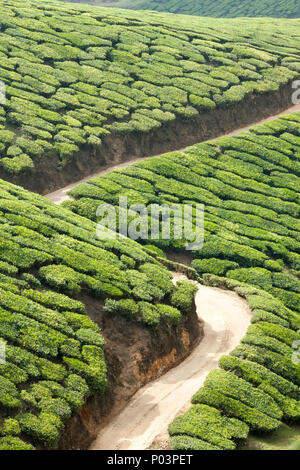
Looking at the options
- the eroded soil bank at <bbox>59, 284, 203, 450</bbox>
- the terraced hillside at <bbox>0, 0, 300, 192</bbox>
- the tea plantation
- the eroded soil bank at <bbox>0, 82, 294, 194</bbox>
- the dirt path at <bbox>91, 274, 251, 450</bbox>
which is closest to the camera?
the dirt path at <bbox>91, 274, 251, 450</bbox>

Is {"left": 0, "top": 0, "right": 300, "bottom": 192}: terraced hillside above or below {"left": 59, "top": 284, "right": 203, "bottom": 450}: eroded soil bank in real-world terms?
above

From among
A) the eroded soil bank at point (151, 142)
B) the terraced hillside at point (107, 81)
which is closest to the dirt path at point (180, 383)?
the eroded soil bank at point (151, 142)

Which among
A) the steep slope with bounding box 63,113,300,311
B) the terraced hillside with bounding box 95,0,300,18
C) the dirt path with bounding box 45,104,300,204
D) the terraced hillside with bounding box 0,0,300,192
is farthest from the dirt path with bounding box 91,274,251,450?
the terraced hillside with bounding box 95,0,300,18

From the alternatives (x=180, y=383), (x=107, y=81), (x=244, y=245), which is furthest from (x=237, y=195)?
(x=180, y=383)

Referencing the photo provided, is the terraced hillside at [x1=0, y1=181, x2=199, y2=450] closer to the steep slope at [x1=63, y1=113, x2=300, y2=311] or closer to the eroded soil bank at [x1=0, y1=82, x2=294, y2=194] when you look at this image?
the steep slope at [x1=63, y1=113, x2=300, y2=311]

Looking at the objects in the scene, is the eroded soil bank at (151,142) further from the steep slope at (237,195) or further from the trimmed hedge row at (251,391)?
the trimmed hedge row at (251,391)

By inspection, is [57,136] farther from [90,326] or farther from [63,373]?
[63,373]
